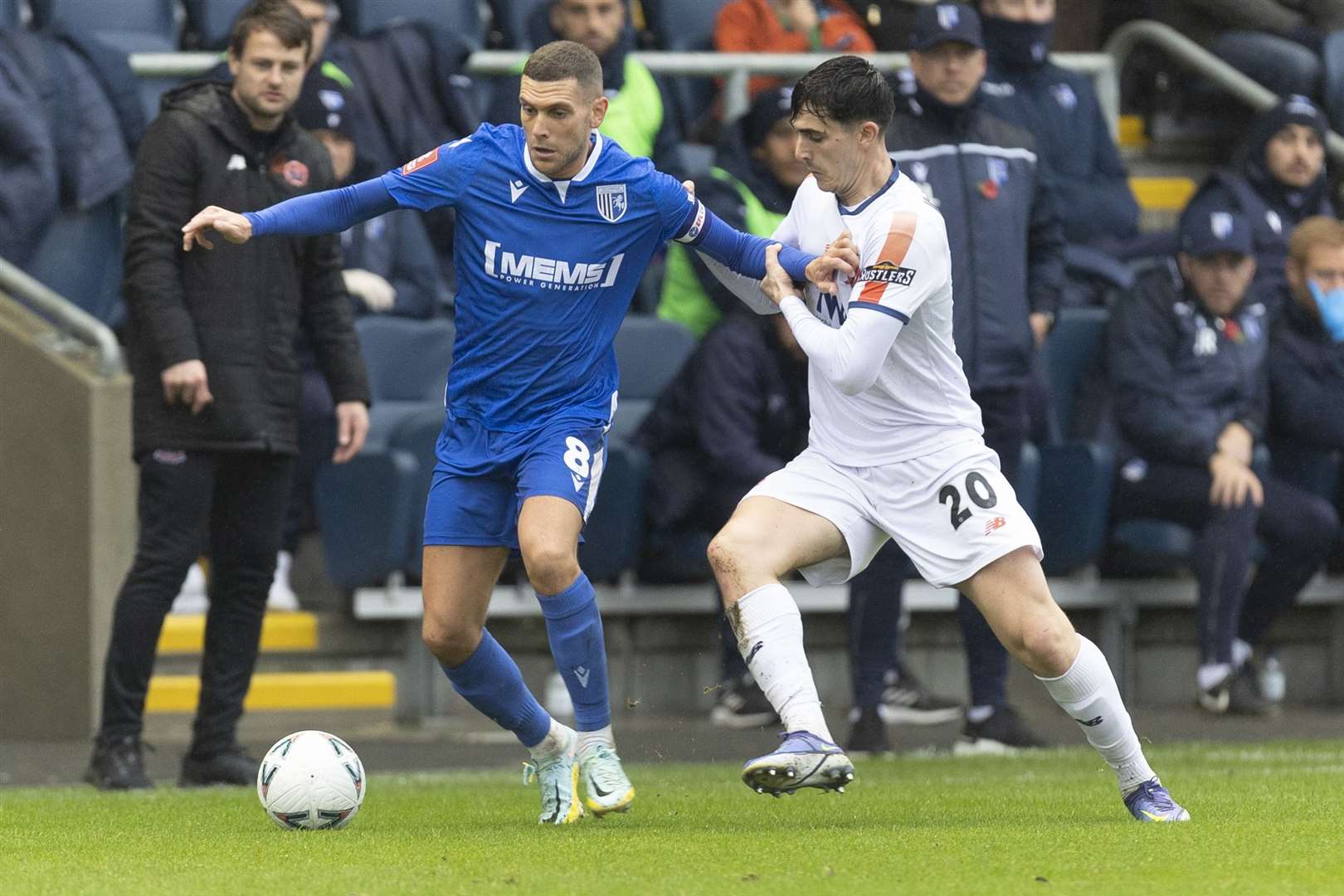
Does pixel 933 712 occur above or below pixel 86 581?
below

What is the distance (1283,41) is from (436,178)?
8206 mm

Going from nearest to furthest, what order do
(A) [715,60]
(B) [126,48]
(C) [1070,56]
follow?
(B) [126,48], (A) [715,60], (C) [1070,56]

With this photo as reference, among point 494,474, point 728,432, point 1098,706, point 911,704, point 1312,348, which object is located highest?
point 494,474

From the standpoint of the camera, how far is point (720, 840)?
564 centimetres

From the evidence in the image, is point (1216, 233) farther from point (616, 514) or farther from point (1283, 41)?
point (1283, 41)

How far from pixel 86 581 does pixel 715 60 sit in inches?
170

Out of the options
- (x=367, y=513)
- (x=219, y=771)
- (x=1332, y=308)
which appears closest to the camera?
(x=219, y=771)

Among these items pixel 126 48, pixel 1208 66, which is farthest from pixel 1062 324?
pixel 126 48

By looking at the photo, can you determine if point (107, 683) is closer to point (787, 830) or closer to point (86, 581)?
point (86, 581)

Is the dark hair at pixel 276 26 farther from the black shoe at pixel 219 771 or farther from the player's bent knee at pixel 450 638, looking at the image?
the black shoe at pixel 219 771

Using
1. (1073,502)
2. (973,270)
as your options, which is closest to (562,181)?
(973,270)

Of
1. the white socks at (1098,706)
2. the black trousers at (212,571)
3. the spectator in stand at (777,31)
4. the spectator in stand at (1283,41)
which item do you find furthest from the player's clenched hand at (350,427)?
the spectator in stand at (1283,41)

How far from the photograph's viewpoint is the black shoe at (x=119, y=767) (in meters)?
7.19

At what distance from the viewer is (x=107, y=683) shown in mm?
7262
